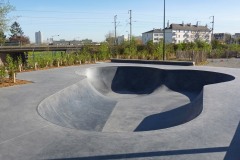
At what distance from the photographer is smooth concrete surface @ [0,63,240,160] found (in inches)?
211

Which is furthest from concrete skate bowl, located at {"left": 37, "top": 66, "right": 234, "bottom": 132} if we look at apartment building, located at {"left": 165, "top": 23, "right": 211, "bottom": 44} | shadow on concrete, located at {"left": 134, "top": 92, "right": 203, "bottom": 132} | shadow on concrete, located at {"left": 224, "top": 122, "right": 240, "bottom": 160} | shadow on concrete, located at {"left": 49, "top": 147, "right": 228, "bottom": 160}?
apartment building, located at {"left": 165, "top": 23, "right": 211, "bottom": 44}

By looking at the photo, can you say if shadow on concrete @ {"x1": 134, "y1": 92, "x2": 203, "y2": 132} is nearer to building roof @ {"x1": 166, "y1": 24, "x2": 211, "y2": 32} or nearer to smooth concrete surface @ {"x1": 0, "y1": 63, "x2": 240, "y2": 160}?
smooth concrete surface @ {"x1": 0, "y1": 63, "x2": 240, "y2": 160}

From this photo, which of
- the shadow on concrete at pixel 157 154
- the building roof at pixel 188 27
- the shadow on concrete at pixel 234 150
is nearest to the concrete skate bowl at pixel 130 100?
the shadow on concrete at pixel 234 150

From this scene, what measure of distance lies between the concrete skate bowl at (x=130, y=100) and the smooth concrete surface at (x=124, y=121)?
5cm

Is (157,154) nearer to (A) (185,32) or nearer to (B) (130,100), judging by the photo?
(B) (130,100)

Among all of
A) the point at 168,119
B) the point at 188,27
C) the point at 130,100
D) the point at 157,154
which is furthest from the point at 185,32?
the point at 157,154

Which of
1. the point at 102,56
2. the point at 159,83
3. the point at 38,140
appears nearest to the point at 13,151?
the point at 38,140

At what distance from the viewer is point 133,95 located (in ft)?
57.9

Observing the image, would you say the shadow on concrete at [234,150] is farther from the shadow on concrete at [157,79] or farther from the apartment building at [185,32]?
the apartment building at [185,32]

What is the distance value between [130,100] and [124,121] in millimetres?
4305

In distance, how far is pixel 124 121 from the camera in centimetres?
1138

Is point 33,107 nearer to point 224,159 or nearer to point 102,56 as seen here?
point 224,159

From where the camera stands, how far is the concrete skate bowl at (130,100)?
10.2m

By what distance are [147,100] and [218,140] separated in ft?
31.0
